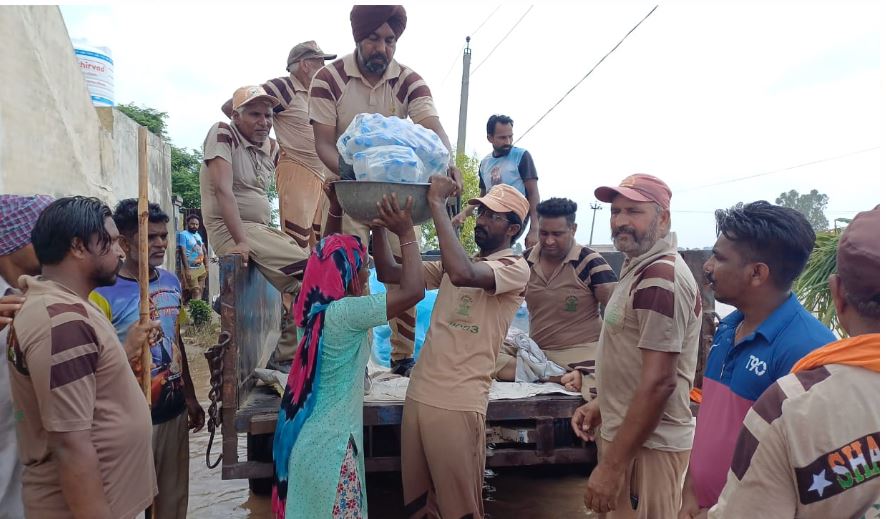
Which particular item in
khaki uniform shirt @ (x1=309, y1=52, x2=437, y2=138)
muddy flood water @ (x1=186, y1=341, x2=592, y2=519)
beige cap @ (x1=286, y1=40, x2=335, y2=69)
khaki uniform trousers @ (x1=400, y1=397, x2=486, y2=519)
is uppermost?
beige cap @ (x1=286, y1=40, x2=335, y2=69)

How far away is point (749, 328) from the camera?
1.81 m

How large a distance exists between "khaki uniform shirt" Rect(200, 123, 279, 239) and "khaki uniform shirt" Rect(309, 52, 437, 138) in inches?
32.5

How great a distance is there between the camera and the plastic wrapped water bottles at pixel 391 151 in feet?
7.20

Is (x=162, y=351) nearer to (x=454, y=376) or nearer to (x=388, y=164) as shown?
(x=454, y=376)

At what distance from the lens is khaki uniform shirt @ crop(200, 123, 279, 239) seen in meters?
3.62

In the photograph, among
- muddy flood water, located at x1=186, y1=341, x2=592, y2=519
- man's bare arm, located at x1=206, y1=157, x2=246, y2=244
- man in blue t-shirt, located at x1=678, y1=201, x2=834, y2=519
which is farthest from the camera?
muddy flood water, located at x1=186, y1=341, x2=592, y2=519

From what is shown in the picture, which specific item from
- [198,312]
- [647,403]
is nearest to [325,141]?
[647,403]

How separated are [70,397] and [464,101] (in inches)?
638

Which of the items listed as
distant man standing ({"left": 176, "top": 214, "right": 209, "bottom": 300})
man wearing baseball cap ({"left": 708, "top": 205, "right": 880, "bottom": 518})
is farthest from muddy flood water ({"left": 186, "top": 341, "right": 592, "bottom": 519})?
distant man standing ({"left": 176, "top": 214, "right": 209, "bottom": 300})

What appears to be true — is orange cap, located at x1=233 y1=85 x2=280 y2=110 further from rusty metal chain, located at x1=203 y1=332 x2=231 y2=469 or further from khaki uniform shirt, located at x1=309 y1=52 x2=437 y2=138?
rusty metal chain, located at x1=203 y1=332 x2=231 y2=469

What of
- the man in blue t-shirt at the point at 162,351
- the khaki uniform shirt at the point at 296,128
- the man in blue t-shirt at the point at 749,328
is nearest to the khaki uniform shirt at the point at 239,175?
the khaki uniform shirt at the point at 296,128

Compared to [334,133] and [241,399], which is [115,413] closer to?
[241,399]

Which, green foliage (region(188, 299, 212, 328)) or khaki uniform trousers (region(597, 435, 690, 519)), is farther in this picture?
green foliage (region(188, 299, 212, 328))

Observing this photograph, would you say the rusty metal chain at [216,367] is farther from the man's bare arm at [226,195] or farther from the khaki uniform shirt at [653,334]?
the khaki uniform shirt at [653,334]
